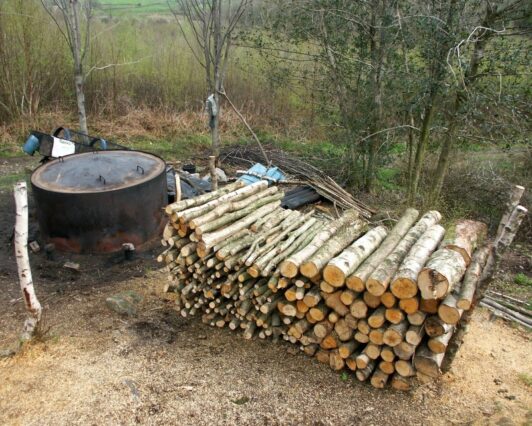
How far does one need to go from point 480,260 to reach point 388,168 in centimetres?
Answer: 786

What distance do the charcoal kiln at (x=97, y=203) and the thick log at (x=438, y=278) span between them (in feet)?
14.5

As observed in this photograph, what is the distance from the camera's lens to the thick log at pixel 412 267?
3822 mm

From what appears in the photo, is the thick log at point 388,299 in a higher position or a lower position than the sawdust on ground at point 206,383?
higher

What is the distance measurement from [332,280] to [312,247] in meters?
0.59

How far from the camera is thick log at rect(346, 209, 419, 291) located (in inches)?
158

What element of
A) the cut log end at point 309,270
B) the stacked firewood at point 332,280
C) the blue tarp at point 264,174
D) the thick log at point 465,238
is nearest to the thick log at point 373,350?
the stacked firewood at point 332,280

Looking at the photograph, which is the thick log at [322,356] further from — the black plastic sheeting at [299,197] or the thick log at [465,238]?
the black plastic sheeting at [299,197]

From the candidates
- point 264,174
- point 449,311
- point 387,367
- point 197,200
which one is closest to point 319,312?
point 387,367

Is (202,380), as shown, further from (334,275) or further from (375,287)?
(375,287)

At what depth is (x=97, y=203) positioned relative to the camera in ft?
21.3

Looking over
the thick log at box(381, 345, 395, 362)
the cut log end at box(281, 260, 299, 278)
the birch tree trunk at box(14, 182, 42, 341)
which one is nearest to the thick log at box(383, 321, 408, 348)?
the thick log at box(381, 345, 395, 362)

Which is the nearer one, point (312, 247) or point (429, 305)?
point (429, 305)

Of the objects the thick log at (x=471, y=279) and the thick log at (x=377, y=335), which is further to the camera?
the thick log at (x=377, y=335)

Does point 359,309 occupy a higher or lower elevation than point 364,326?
higher
